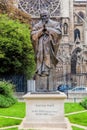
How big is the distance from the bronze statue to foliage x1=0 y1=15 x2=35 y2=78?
55.9ft

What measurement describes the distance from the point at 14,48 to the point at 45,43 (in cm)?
1813

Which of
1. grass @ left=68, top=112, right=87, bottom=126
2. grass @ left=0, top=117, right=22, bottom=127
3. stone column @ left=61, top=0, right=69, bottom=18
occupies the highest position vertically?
stone column @ left=61, top=0, right=69, bottom=18

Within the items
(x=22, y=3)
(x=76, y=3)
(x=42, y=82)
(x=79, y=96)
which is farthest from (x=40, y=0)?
(x=42, y=82)

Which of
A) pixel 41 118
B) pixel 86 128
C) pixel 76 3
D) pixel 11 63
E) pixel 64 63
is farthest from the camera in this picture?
pixel 76 3

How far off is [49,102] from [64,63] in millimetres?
44320

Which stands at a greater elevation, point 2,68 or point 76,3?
point 76,3

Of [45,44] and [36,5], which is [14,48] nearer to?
[45,44]

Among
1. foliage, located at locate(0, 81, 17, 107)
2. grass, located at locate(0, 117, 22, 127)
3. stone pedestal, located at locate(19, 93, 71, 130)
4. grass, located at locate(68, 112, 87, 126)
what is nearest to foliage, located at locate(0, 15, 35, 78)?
foliage, located at locate(0, 81, 17, 107)

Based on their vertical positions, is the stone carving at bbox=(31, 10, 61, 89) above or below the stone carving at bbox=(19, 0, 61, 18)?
below

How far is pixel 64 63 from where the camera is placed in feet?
185

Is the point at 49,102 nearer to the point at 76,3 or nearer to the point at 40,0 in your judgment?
the point at 40,0

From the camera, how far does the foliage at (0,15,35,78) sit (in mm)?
30809

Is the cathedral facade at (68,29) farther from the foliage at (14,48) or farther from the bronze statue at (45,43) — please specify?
the bronze statue at (45,43)

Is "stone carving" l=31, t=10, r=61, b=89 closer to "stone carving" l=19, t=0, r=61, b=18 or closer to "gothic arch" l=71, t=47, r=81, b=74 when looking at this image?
"gothic arch" l=71, t=47, r=81, b=74
